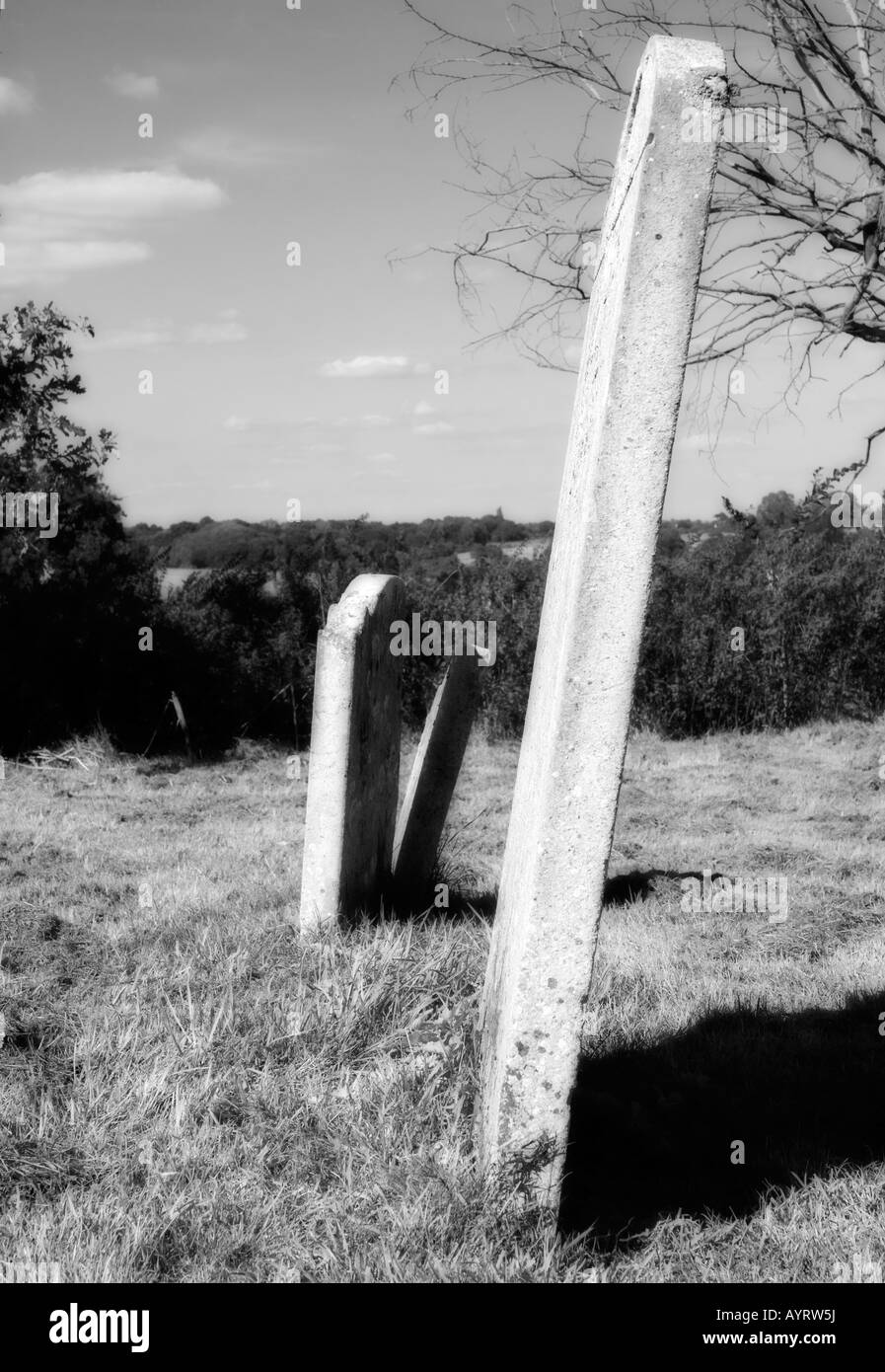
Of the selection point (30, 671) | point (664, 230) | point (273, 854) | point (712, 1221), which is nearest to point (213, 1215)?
point (712, 1221)

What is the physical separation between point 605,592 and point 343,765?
243 cm

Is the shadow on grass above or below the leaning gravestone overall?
below

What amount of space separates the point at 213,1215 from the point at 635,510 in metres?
2.02

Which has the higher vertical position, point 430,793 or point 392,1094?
point 430,793

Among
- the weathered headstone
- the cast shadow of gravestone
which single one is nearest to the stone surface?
the weathered headstone

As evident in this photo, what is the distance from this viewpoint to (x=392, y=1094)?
3.29 meters

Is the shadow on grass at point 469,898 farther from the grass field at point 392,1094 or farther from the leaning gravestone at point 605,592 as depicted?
the leaning gravestone at point 605,592

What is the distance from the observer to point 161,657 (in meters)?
11.1

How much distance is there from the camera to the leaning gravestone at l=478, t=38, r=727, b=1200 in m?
2.41

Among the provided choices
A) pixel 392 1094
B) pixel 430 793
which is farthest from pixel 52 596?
pixel 392 1094

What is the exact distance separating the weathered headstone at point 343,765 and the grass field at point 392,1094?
25 centimetres

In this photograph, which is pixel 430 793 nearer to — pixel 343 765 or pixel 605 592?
pixel 343 765

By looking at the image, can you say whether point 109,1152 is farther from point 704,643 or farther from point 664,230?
point 704,643

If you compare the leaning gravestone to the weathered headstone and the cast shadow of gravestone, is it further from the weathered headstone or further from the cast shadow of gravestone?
the weathered headstone
